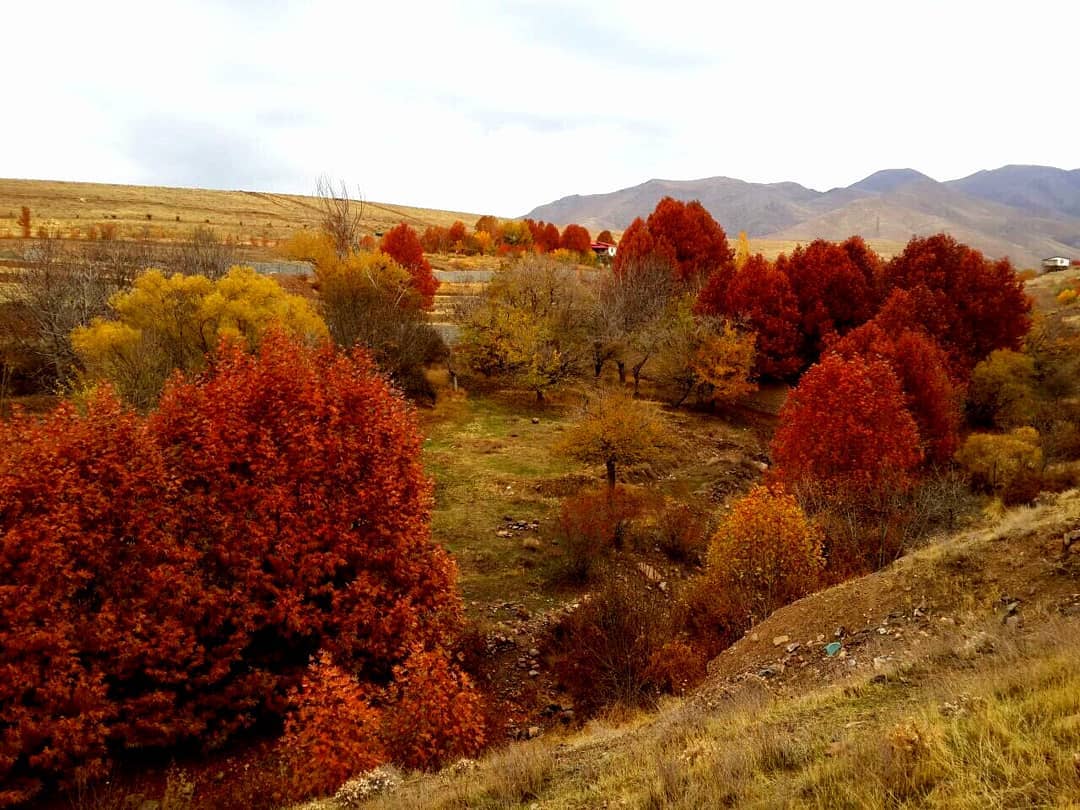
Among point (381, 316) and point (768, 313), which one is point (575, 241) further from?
point (381, 316)

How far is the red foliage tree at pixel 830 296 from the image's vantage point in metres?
53.8

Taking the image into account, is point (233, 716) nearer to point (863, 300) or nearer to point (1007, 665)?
point (1007, 665)

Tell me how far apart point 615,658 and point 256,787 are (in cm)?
1002

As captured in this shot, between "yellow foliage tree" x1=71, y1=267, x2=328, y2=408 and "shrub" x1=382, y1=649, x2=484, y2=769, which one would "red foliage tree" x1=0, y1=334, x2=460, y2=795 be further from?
"yellow foliage tree" x1=71, y1=267, x2=328, y2=408

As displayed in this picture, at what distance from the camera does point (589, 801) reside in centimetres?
761

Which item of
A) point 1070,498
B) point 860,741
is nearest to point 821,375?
point 1070,498

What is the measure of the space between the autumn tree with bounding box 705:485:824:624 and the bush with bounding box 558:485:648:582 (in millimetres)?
5815

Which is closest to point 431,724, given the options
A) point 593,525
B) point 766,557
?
point 766,557

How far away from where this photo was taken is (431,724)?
1377cm

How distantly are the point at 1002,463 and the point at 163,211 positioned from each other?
486 ft

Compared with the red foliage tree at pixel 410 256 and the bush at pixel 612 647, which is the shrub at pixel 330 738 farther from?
the red foliage tree at pixel 410 256

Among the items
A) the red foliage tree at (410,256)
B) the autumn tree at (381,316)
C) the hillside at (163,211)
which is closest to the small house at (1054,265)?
the red foliage tree at (410,256)

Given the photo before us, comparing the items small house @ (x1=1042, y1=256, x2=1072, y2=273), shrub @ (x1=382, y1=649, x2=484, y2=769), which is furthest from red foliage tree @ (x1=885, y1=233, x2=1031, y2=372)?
small house @ (x1=1042, y1=256, x2=1072, y2=273)

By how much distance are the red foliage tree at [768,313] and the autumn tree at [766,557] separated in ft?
108
